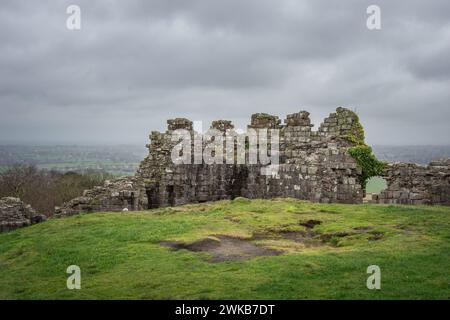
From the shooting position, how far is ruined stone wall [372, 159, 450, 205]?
19219 mm

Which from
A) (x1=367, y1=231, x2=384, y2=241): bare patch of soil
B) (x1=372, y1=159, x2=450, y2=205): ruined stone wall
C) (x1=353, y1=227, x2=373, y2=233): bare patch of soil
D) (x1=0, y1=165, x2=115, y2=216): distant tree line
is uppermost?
(x1=372, y1=159, x2=450, y2=205): ruined stone wall

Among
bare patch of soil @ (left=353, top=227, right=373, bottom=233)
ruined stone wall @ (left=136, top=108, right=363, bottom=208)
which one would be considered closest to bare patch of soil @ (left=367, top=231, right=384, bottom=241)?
bare patch of soil @ (left=353, top=227, right=373, bottom=233)

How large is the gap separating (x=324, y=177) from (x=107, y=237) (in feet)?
33.0

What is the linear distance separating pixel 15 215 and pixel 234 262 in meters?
13.1

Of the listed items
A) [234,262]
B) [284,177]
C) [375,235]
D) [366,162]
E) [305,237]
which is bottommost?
[234,262]

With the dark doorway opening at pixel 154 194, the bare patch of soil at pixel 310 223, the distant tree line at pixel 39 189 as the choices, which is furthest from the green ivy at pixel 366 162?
the distant tree line at pixel 39 189

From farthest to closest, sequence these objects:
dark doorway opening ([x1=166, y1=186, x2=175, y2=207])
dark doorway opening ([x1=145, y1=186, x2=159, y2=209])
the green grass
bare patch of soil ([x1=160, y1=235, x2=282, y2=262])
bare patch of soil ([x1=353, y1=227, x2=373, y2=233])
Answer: dark doorway opening ([x1=145, y1=186, x2=159, y2=209]), dark doorway opening ([x1=166, y1=186, x2=175, y2=207]), bare patch of soil ([x1=353, y1=227, x2=373, y2=233]), bare patch of soil ([x1=160, y1=235, x2=282, y2=262]), the green grass

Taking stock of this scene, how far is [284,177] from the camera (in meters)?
23.5

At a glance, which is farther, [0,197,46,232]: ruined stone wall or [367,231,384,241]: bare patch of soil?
[0,197,46,232]: ruined stone wall

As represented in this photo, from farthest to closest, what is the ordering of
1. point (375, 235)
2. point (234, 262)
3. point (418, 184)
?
point (418, 184) < point (375, 235) < point (234, 262)

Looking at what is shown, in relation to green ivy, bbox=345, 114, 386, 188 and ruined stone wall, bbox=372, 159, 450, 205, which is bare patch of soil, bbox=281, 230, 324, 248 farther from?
green ivy, bbox=345, 114, 386, 188

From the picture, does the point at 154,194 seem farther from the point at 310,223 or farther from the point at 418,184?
the point at 418,184

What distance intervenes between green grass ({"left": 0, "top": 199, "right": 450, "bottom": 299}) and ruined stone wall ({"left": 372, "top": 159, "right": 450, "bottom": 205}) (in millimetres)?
2348

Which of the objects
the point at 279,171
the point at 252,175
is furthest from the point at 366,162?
the point at 252,175
